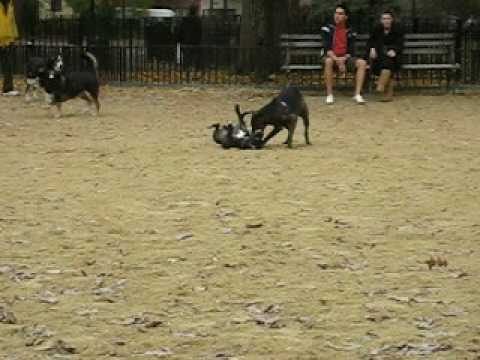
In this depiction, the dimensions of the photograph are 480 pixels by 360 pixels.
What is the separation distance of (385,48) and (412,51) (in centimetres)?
205

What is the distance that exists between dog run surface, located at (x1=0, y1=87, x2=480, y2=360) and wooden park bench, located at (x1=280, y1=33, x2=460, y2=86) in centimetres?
666

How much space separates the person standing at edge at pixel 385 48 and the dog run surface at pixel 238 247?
4887 mm

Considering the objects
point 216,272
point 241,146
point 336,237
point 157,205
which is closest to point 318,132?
point 241,146

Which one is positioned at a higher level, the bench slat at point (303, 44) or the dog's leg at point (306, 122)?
the bench slat at point (303, 44)

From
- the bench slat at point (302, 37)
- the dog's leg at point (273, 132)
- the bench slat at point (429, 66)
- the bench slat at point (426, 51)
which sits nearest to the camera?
the dog's leg at point (273, 132)

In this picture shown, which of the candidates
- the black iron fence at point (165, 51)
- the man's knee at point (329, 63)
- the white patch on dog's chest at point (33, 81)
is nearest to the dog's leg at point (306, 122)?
the man's knee at point (329, 63)

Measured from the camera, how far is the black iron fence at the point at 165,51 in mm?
23484

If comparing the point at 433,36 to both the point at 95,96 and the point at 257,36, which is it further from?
the point at 95,96

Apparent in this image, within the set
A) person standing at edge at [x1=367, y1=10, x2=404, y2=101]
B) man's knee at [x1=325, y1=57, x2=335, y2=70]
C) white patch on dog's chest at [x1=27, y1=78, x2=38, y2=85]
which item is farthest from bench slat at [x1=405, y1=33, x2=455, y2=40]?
white patch on dog's chest at [x1=27, y1=78, x2=38, y2=85]

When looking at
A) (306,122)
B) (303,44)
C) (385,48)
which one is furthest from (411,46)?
(306,122)

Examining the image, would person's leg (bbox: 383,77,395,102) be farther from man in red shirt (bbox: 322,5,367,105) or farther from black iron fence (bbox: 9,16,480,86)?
black iron fence (bbox: 9,16,480,86)

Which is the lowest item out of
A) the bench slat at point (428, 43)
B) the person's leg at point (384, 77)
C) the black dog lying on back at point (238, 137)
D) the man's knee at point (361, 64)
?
the black dog lying on back at point (238, 137)

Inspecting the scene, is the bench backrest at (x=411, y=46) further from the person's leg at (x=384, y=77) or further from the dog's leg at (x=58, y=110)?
the dog's leg at (x=58, y=110)

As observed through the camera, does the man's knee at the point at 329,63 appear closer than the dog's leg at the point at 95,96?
No
